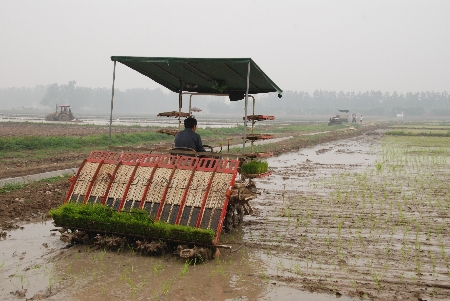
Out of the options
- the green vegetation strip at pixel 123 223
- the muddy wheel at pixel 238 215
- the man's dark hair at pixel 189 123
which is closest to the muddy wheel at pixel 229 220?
the muddy wheel at pixel 238 215

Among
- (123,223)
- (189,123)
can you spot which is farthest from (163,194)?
(189,123)

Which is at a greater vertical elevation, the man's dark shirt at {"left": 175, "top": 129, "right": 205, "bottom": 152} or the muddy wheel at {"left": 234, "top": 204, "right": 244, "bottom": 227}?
the man's dark shirt at {"left": 175, "top": 129, "right": 205, "bottom": 152}

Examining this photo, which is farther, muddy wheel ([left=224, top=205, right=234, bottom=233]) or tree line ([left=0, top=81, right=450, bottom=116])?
tree line ([left=0, top=81, right=450, bottom=116])

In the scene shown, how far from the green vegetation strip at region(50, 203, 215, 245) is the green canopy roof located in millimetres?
2565

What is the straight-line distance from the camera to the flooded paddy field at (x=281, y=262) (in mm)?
5664

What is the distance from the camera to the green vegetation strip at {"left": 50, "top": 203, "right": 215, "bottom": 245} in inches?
257

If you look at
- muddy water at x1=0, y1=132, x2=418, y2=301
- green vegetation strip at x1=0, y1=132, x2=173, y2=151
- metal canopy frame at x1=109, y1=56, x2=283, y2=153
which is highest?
metal canopy frame at x1=109, y1=56, x2=283, y2=153

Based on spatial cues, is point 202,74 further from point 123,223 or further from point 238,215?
point 123,223

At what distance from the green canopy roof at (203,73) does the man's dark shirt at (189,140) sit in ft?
3.84

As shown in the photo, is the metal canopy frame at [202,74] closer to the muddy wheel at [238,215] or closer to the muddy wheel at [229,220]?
the muddy wheel at [229,220]

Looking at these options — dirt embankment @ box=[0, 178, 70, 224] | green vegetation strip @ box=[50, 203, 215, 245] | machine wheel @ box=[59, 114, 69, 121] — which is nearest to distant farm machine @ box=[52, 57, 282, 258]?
green vegetation strip @ box=[50, 203, 215, 245]

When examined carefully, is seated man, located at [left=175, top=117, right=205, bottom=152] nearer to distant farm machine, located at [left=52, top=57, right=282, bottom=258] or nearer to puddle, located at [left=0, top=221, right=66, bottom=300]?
distant farm machine, located at [left=52, top=57, right=282, bottom=258]

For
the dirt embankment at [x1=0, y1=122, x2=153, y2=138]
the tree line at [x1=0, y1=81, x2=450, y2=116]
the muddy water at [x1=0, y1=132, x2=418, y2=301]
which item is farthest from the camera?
the tree line at [x1=0, y1=81, x2=450, y2=116]

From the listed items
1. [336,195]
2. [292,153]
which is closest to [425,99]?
[292,153]
